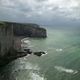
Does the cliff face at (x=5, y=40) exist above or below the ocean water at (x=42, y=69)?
above

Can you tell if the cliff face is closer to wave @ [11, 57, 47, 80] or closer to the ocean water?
the ocean water

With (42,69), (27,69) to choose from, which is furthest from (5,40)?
(42,69)

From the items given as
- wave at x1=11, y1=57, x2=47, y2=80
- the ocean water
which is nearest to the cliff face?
the ocean water

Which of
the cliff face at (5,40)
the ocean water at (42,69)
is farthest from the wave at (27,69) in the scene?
the cliff face at (5,40)

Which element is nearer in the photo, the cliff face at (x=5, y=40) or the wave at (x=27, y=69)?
the wave at (x=27, y=69)

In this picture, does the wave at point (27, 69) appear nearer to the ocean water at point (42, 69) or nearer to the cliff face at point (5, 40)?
the ocean water at point (42, 69)

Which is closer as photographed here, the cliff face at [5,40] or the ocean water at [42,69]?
the ocean water at [42,69]

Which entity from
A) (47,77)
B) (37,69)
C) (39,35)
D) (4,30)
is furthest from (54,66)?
(39,35)

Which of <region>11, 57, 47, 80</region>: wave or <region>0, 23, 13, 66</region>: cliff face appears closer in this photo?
<region>11, 57, 47, 80</region>: wave

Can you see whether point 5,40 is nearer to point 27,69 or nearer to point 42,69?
point 27,69

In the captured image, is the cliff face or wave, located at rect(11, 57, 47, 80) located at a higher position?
the cliff face

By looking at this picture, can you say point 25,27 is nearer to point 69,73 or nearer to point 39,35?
point 39,35
